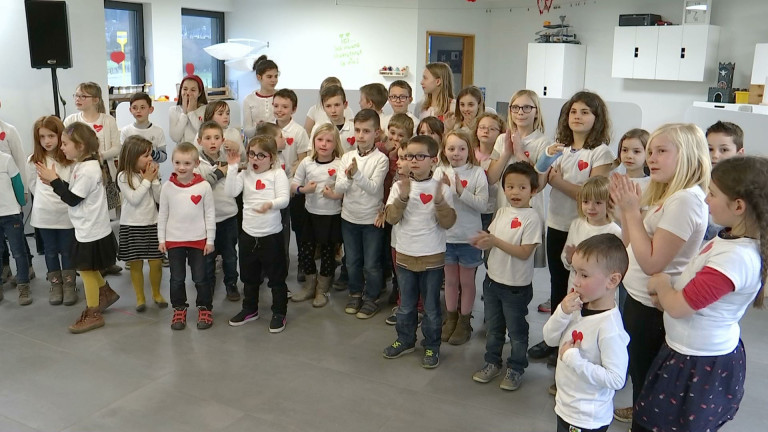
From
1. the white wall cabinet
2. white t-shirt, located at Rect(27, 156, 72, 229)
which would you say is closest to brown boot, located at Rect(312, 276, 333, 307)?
white t-shirt, located at Rect(27, 156, 72, 229)

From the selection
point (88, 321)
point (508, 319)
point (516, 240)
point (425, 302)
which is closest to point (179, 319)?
point (88, 321)

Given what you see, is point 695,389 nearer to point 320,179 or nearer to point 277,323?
point 277,323

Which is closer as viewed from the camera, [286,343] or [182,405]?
[182,405]

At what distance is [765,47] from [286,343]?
7.28 meters

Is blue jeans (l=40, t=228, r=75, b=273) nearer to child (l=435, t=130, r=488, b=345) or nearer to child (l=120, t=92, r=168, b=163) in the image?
child (l=120, t=92, r=168, b=163)

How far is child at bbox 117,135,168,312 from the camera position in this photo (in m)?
3.93

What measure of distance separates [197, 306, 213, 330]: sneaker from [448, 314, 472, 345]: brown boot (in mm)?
1422

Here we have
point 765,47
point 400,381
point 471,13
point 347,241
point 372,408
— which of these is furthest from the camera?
point 471,13

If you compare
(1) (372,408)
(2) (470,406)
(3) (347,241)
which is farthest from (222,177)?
(2) (470,406)

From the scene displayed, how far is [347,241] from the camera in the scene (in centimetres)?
413

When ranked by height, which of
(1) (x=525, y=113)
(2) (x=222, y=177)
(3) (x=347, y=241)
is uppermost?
(1) (x=525, y=113)

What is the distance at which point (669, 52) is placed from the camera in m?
9.16

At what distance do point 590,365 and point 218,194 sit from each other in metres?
2.79

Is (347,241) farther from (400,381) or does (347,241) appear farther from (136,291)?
(136,291)
